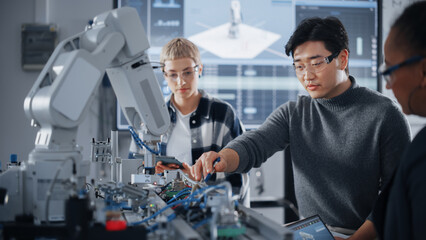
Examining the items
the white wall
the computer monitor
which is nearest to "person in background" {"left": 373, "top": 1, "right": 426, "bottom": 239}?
the computer monitor

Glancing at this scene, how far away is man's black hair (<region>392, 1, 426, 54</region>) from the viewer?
1.07 metres

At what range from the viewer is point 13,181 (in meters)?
1.18

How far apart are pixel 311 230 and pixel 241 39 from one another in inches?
92.4

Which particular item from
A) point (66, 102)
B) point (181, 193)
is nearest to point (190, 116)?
point (181, 193)

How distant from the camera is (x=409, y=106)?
3.75ft

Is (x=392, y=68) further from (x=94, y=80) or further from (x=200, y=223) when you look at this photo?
(x=94, y=80)

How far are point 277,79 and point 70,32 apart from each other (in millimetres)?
1682

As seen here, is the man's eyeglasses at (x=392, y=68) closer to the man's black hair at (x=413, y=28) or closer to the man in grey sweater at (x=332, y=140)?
the man's black hair at (x=413, y=28)

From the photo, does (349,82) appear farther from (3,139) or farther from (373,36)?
(3,139)

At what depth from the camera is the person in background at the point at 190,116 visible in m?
2.35

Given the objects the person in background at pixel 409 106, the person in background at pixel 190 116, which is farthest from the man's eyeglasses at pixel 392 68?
the person in background at pixel 190 116

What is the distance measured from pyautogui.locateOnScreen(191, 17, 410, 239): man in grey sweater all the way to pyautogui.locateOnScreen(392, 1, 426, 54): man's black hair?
0.59 m

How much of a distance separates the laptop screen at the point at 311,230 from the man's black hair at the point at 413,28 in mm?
637

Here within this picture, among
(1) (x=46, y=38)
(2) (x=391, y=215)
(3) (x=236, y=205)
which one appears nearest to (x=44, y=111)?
(3) (x=236, y=205)
